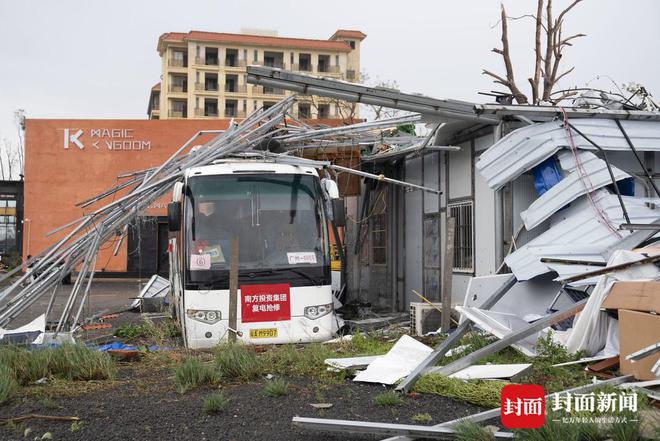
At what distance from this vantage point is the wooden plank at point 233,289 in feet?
29.1

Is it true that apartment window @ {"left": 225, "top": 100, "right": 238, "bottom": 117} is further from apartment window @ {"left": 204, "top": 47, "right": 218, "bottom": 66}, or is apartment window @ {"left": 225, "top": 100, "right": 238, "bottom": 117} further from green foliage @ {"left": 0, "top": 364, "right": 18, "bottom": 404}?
green foliage @ {"left": 0, "top": 364, "right": 18, "bottom": 404}

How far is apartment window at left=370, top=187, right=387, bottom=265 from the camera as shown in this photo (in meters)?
15.7

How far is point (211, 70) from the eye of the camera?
256 ft

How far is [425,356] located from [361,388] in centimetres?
118

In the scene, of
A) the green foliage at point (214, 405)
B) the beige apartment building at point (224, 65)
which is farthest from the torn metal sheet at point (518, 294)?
the beige apartment building at point (224, 65)

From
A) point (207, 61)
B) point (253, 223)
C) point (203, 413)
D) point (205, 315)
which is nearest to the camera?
point (203, 413)

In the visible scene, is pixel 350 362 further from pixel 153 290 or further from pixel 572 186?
pixel 153 290

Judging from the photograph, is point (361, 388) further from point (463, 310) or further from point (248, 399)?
point (463, 310)

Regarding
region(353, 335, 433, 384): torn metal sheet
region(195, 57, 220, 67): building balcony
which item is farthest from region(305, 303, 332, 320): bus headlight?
region(195, 57, 220, 67): building balcony

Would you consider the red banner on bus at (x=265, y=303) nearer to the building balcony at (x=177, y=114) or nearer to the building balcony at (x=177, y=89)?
the building balcony at (x=177, y=114)

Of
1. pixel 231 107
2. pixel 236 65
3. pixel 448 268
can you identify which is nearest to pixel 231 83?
pixel 236 65

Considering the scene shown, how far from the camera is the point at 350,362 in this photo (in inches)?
304

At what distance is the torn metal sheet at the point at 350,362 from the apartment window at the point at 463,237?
4.25m
